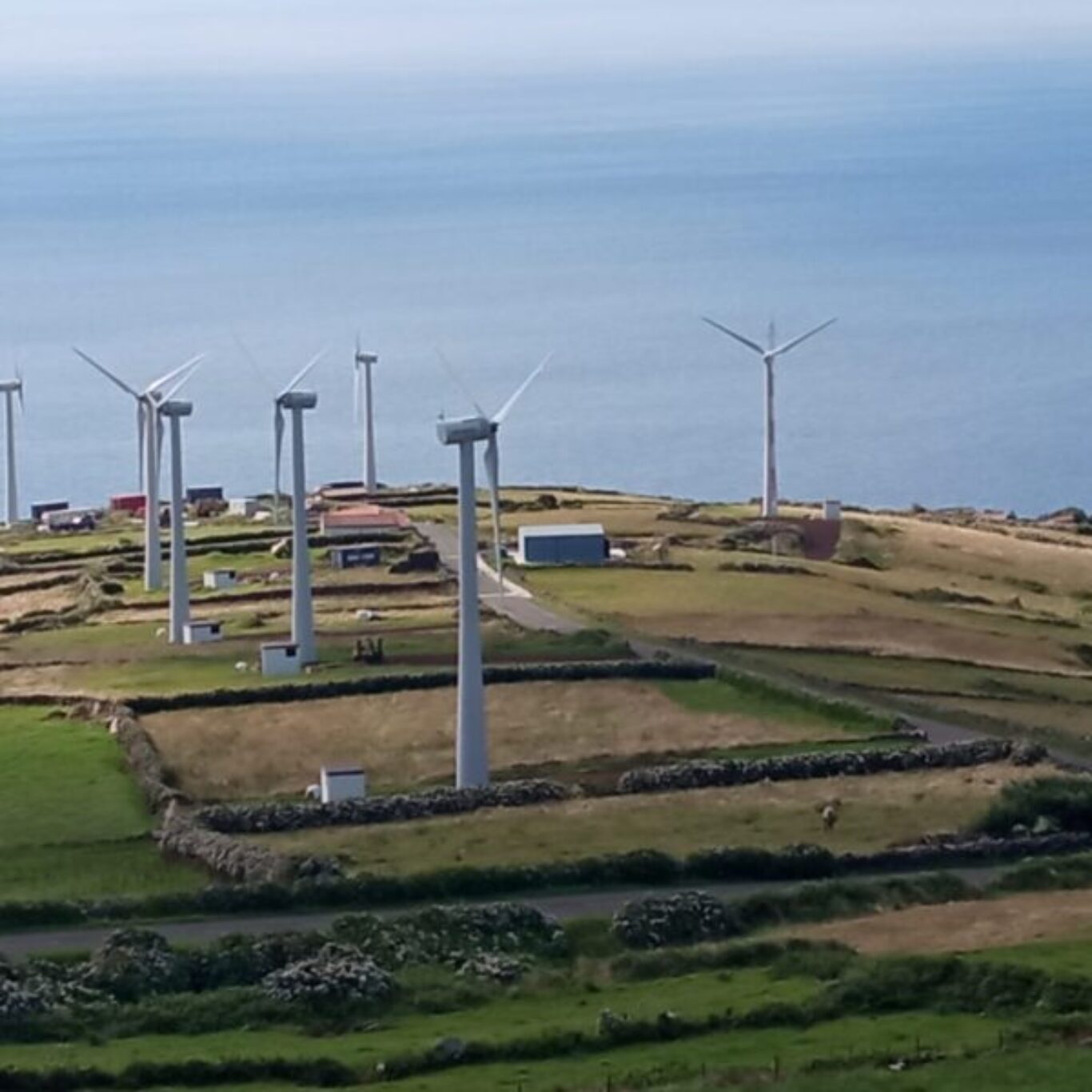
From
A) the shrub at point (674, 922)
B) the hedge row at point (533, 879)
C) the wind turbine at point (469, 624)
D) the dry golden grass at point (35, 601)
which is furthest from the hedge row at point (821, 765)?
the dry golden grass at point (35, 601)

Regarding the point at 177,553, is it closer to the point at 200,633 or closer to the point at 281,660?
the point at 200,633

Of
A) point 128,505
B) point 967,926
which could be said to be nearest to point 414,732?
point 967,926

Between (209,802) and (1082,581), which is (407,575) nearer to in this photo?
(1082,581)

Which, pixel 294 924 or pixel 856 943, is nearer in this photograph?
pixel 856 943

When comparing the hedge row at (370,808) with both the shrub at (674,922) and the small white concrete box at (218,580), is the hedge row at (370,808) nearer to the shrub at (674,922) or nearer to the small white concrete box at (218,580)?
the shrub at (674,922)

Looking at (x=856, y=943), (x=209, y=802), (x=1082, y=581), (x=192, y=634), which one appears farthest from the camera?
(x=1082, y=581)

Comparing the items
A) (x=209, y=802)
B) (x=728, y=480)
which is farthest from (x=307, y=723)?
(x=728, y=480)

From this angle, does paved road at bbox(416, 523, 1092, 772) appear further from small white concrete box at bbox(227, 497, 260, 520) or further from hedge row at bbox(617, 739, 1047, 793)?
small white concrete box at bbox(227, 497, 260, 520)
